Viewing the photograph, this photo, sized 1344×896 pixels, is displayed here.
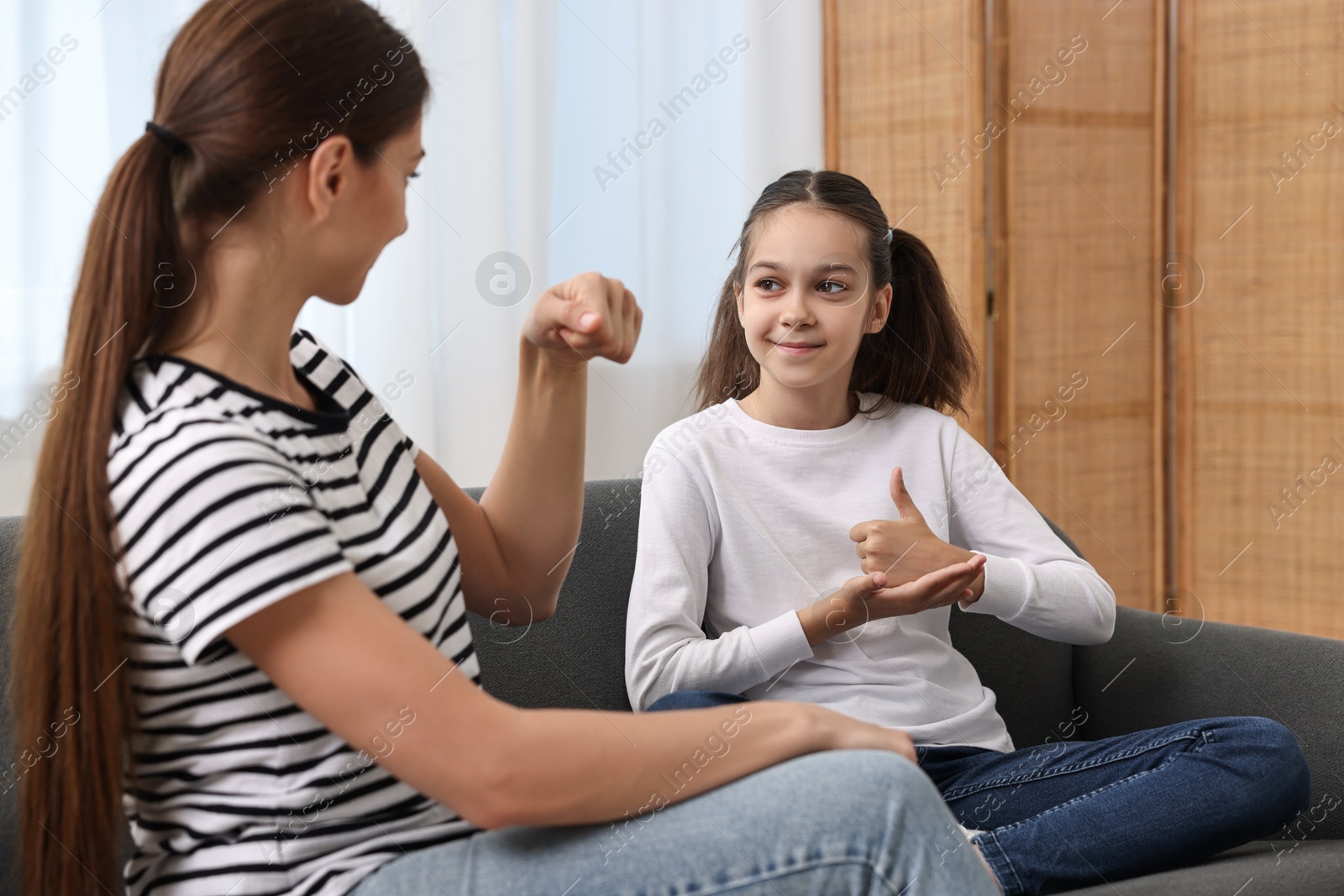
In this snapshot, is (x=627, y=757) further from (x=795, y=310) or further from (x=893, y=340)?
(x=893, y=340)

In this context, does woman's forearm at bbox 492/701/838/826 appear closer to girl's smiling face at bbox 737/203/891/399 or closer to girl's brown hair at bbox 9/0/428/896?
girl's brown hair at bbox 9/0/428/896

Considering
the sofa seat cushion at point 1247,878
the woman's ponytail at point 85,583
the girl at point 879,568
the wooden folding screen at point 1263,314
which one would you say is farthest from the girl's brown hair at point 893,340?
the wooden folding screen at point 1263,314

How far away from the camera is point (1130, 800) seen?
1146 millimetres

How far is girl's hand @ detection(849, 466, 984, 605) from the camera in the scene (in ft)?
4.14

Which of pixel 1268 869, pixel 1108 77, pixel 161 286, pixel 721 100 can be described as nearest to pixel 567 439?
pixel 161 286

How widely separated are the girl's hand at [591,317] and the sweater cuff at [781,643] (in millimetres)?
436

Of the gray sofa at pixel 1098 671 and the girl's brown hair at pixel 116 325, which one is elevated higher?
the girl's brown hair at pixel 116 325

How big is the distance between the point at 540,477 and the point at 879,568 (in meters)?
0.39

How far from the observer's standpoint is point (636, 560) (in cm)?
138

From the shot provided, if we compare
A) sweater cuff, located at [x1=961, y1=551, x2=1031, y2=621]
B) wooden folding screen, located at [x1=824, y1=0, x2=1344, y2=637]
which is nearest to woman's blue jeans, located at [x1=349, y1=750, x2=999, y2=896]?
sweater cuff, located at [x1=961, y1=551, x2=1031, y2=621]

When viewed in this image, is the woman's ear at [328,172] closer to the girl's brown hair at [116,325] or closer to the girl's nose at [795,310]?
the girl's brown hair at [116,325]

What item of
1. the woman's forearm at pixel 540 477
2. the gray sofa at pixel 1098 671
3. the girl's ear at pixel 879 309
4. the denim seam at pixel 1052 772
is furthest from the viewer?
the girl's ear at pixel 879 309

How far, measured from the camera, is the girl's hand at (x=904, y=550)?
1262 millimetres

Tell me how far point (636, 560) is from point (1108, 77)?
1791 mm
